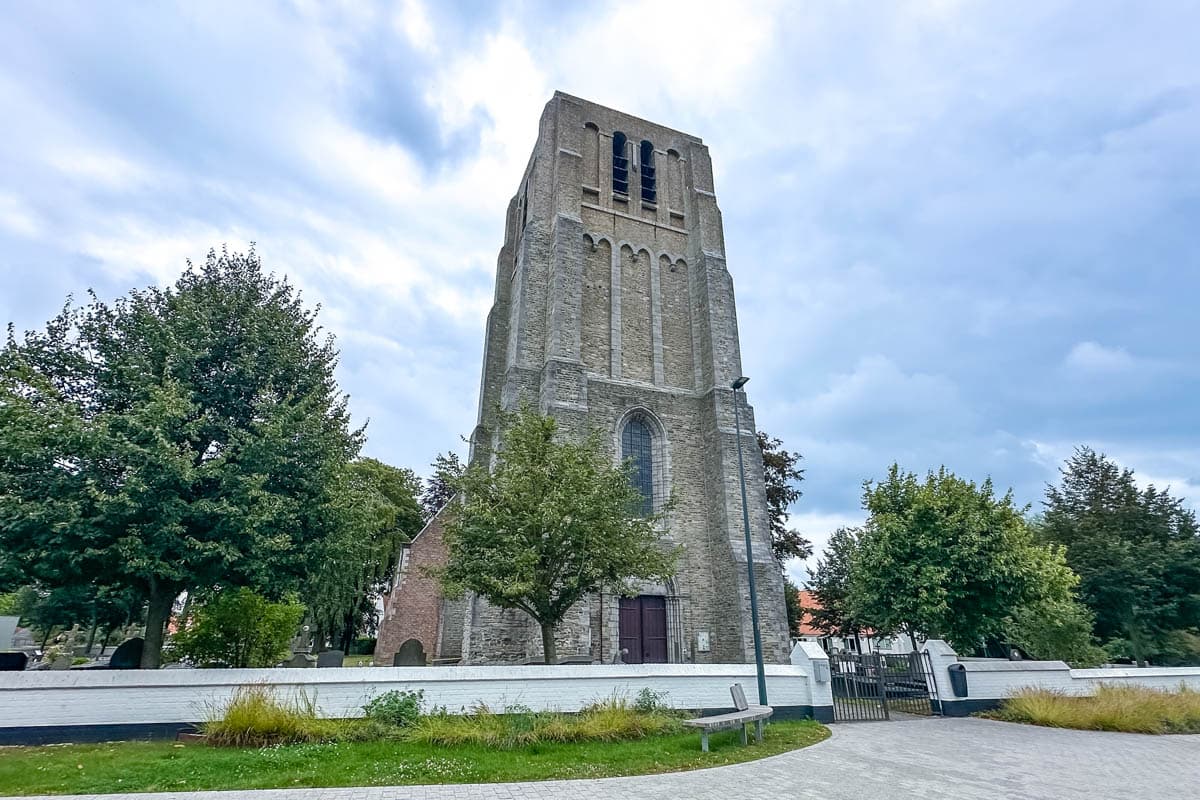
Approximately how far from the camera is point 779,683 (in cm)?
1213

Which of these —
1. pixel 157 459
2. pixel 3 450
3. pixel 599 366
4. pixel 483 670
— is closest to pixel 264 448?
pixel 157 459

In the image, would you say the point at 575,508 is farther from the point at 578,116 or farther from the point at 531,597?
the point at 578,116

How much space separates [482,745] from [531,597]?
397cm

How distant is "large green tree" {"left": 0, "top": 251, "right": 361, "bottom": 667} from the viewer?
9.19 metres

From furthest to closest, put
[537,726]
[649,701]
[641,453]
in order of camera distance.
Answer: [641,453] → [649,701] → [537,726]

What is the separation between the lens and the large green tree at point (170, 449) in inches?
362

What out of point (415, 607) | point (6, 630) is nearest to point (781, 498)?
point (415, 607)

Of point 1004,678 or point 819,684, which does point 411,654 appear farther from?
point 1004,678

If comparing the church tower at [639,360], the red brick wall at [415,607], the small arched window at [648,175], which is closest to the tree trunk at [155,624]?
the church tower at [639,360]

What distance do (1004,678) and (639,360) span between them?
14.1 metres

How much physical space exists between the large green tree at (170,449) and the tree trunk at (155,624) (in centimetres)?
3

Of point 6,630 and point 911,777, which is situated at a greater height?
point 6,630

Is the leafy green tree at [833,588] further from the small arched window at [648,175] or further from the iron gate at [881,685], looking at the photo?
the small arched window at [648,175]

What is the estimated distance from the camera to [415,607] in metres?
23.3
